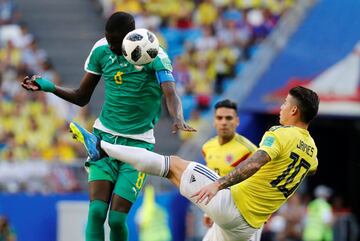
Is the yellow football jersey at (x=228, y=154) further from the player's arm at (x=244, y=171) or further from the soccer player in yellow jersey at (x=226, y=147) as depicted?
the player's arm at (x=244, y=171)

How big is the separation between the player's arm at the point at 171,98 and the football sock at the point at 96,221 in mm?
1213

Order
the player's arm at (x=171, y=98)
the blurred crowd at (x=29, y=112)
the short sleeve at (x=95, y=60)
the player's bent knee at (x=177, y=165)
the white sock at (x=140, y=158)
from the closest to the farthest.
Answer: the player's arm at (x=171, y=98) < the white sock at (x=140, y=158) < the player's bent knee at (x=177, y=165) < the short sleeve at (x=95, y=60) < the blurred crowd at (x=29, y=112)

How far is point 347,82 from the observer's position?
21688mm

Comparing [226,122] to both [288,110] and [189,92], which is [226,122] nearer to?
[288,110]

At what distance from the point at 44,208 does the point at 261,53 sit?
18.7ft

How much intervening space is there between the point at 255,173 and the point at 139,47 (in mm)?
1670

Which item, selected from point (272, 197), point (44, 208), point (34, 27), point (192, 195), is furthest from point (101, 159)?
point (34, 27)

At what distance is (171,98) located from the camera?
10.7m

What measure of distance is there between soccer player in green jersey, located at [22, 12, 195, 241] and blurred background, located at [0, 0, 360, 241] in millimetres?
8346

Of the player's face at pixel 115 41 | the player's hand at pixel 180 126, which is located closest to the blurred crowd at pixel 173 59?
the player's face at pixel 115 41

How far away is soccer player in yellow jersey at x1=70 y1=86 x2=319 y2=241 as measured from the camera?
34.7 ft

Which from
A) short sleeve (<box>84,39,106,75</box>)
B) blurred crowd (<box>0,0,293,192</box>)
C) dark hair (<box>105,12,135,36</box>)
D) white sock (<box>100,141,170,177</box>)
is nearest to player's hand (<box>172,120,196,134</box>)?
white sock (<box>100,141,170,177</box>)

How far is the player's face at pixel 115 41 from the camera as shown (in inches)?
432

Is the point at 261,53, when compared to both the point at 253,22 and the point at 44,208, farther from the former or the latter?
the point at 44,208
